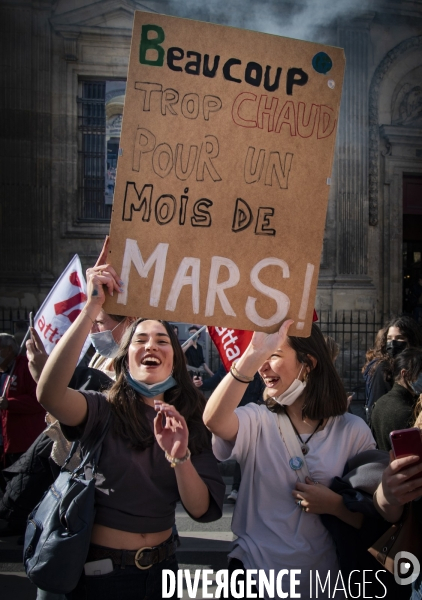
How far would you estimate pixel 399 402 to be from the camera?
156 inches

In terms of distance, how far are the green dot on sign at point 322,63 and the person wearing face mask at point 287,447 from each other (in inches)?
38.3

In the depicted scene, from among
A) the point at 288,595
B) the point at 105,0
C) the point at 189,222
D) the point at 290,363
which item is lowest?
the point at 288,595

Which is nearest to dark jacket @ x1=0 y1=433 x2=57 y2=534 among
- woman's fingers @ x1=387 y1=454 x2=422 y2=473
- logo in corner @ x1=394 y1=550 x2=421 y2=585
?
logo in corner @ x1=394 y1=550 x2=421 y2=585

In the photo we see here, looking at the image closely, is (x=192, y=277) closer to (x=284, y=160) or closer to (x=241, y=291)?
(x=241, y=291)

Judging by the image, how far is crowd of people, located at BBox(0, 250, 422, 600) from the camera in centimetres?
250

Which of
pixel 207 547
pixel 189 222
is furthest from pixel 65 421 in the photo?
pixel 207 547

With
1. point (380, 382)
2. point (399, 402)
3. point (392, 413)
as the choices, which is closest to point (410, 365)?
point (399, 402)

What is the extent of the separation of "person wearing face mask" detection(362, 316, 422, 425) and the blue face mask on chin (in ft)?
9.33

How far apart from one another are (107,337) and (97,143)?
11.2 meters

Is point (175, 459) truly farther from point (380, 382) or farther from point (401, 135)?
point (401, 135)

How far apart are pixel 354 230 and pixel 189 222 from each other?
12630 mm

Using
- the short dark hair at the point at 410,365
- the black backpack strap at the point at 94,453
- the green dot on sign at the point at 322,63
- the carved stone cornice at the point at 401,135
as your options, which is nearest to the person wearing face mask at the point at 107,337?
the black backpack strap at the point at 94,453

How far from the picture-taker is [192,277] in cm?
256

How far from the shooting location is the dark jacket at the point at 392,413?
3.81 metres
